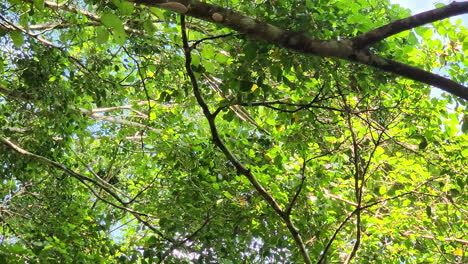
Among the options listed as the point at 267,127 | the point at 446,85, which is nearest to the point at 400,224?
the point at 267,127

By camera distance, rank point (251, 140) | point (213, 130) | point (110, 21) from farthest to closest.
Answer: point (251, 140)
point (213, 130)
point (110, 21)

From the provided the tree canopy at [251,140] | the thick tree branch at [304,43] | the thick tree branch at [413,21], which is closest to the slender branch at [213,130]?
the tree canopy at [251,140]

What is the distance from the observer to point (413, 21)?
1.63 metres

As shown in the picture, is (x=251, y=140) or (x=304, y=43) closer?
(x=304, y=43)

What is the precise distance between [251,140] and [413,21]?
247cm

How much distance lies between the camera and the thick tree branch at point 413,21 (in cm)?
160

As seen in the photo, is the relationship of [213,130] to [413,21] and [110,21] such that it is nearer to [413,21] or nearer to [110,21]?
[110,21]

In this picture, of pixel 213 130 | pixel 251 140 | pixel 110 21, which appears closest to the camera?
pixel 110 21

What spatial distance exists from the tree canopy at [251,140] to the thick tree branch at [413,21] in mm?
661

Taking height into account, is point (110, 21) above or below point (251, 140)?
below

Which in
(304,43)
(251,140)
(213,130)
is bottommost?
(304,43)

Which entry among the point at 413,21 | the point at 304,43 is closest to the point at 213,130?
the point at 304,43

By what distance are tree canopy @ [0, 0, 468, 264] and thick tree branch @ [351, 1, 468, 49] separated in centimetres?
66

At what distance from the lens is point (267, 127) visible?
4363 millimetres
